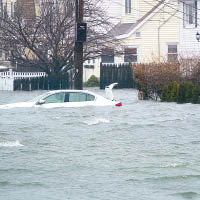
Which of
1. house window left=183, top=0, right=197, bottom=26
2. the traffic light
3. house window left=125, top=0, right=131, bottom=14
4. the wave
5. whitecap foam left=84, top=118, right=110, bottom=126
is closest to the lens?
the wave

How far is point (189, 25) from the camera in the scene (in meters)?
45.2

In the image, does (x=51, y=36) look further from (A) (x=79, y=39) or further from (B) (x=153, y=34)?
(A) (x=79, y=39)

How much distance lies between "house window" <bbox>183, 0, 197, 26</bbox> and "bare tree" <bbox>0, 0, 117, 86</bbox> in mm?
7153

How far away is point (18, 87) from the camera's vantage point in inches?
1646

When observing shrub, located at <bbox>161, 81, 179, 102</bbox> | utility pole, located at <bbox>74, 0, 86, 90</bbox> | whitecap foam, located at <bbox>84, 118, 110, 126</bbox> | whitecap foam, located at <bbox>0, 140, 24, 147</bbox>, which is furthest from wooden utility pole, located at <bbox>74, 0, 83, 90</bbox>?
whitecap foam, located at <bbox>0, 140, 24, 147</bbox>

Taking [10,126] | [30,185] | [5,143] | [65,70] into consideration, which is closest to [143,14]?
[65,70]

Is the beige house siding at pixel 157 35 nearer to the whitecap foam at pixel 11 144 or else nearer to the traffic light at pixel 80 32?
the traffic light at pixel 80 32

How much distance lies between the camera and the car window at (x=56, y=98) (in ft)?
78.9

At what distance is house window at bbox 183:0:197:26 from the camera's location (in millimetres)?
44744

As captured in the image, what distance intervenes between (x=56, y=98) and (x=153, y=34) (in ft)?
77.5

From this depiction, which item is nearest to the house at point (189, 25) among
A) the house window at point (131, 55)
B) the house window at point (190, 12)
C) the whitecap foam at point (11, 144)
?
the house window at point (190, 12)

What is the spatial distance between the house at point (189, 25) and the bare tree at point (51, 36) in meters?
6.75

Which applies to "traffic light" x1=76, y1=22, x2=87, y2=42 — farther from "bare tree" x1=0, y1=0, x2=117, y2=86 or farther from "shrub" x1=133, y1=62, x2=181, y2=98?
"bare tree" x1=0, y1=0, x2=117, y2=86

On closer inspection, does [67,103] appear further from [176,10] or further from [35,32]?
[176,10]
